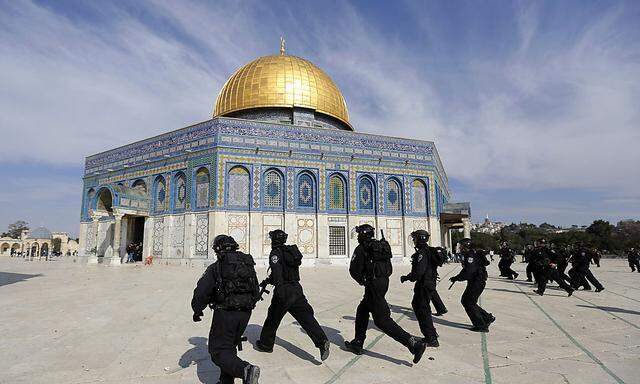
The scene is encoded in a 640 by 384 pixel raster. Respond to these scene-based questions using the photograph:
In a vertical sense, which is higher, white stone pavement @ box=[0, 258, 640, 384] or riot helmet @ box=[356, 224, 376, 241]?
riot helmet @ box=[356, 224, 376, 241]

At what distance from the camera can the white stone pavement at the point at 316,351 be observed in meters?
4.11

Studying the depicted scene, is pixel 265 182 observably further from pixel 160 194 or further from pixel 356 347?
pixel 356 347

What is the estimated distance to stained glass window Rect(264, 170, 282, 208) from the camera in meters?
24.3

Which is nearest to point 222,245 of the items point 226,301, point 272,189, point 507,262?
point 226,301

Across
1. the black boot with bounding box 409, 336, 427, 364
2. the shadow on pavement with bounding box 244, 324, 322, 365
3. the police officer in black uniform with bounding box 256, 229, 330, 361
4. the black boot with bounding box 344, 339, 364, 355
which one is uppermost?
the police officer in black uniform with bounding box 256, 229, 330, 361

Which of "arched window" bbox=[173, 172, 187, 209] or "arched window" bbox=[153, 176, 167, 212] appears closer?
"arched window" bbox=[173, 172, 187, 209]

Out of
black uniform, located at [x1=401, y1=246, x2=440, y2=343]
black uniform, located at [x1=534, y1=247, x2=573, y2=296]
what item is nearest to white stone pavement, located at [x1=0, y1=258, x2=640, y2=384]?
black uniform, located at [x1=401, y1=246, x2=440, y2=343]

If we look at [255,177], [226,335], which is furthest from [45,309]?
[255,177]

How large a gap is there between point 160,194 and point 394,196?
15994 millimetres

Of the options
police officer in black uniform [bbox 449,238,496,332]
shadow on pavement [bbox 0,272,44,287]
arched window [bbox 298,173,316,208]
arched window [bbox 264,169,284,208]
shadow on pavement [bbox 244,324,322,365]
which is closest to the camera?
shadow on pavement [bbox 244,324,322,365]

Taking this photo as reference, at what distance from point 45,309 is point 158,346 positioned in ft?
13.8

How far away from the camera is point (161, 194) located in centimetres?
2614

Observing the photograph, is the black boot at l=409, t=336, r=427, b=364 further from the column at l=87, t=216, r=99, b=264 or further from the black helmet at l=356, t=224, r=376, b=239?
the column at l=87, t=216, r=99, b=264

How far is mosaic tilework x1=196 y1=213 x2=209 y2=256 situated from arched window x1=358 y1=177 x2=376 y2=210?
10138 millimetres
